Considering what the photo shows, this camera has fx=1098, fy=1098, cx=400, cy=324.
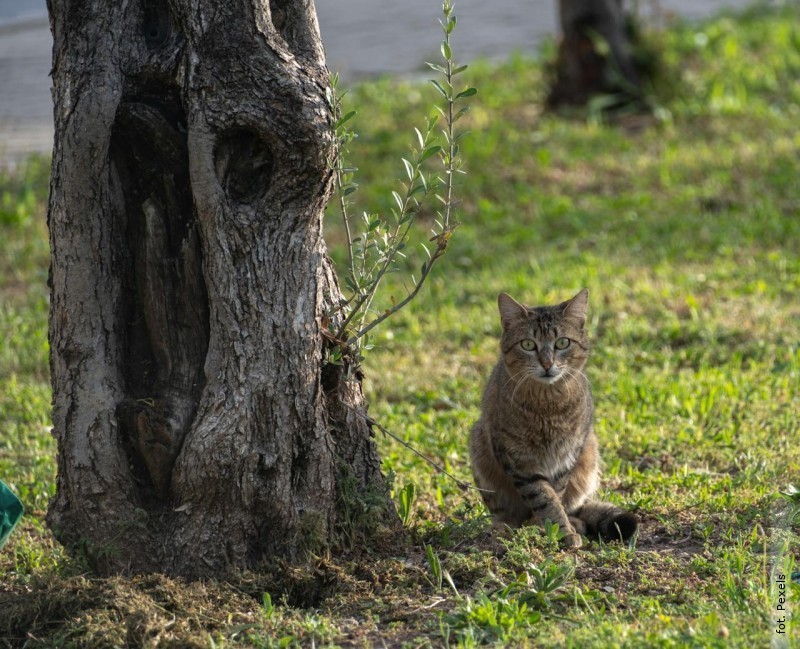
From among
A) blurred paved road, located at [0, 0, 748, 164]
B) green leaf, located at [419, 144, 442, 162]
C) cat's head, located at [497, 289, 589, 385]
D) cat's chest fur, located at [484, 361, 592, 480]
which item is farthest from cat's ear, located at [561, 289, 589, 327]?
blurred paved road, located at [0, 0, 748, 164]

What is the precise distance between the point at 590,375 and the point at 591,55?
17.9 feet

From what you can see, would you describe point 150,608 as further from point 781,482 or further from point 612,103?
point 612,103

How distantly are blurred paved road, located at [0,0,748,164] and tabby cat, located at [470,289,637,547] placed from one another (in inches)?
290

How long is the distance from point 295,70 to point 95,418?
4.56 ft

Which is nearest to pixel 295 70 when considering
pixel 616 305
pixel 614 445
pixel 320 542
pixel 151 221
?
pixel 151 221

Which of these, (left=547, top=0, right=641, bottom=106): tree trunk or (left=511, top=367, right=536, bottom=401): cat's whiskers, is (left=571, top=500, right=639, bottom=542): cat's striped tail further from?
(left=547, top=0, right=641, bottom=106): tree trunk

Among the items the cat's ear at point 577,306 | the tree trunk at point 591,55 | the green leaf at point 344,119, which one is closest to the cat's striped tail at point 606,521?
the cat's ear at point 577,306

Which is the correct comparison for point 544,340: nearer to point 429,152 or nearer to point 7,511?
point 429,152

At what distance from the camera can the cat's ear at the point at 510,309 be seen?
4688 millimetres

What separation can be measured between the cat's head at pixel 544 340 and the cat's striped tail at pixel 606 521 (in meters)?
0.54

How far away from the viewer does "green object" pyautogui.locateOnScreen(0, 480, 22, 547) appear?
3.71 m

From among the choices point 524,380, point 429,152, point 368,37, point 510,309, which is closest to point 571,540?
point 524,380

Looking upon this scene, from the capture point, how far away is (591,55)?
35.4 feet

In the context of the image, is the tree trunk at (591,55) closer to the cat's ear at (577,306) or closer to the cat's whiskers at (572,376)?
the cat's ear at (577,306)
